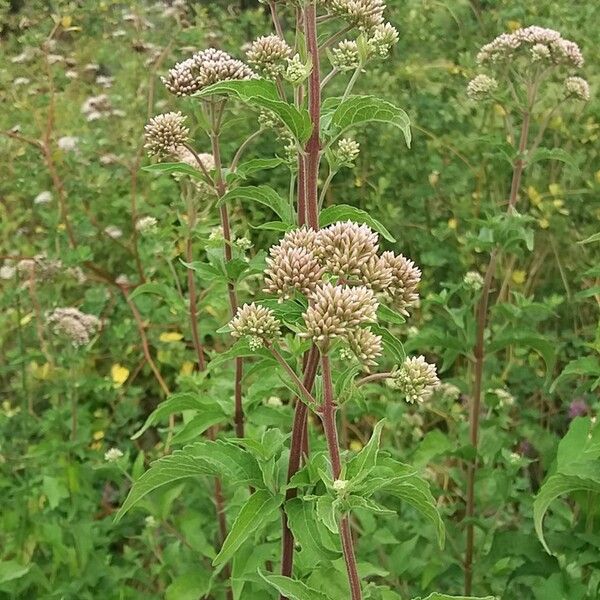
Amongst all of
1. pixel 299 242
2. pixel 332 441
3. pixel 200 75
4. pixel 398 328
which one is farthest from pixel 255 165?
pixel 398 328

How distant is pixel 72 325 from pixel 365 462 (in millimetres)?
1878

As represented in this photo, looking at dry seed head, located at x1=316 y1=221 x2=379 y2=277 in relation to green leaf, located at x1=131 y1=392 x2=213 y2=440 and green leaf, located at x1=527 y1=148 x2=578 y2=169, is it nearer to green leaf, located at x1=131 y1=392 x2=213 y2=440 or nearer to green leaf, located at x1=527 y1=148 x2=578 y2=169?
green leaf, located at x1=131 y1=392 x2=213 y2=440

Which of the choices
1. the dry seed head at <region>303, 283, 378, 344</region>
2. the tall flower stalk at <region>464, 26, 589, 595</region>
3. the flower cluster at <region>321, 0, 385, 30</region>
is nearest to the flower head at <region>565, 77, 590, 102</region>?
the tall flower stalk at <region>464, 26, 589, 595</region>

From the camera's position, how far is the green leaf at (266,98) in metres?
1.54

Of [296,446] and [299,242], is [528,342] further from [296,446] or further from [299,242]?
[299,242]

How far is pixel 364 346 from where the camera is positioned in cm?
144

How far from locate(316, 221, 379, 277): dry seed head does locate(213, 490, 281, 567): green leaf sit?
491 millimetres

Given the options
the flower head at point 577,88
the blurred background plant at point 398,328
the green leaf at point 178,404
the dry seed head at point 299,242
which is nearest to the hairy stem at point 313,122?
the dry seed head at point 299,242

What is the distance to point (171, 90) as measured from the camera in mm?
2051

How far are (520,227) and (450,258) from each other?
4.65 feet

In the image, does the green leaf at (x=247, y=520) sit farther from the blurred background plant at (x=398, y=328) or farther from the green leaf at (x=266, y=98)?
the green leaf at (x=266, y=98)

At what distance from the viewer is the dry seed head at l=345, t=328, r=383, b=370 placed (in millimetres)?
1430

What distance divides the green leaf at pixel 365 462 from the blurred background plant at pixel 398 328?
475 mm

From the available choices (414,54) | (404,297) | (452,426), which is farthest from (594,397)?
(414,54)
